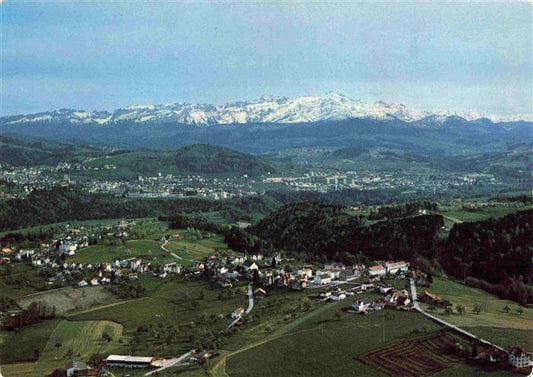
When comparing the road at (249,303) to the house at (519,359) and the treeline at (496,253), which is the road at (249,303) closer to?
the house at (519,359)

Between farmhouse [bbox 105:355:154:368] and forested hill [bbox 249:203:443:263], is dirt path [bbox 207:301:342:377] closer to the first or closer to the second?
farmhouse [bbox 105:355:154:368]

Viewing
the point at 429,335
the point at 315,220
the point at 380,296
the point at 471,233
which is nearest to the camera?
the point at 429,335

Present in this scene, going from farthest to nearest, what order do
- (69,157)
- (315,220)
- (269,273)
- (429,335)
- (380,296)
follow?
(69,157)
(315,220)
(269,273)
(380,296)
(429,335)

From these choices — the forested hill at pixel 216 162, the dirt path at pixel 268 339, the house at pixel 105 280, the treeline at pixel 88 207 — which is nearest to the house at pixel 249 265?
the house at pixel 105 280

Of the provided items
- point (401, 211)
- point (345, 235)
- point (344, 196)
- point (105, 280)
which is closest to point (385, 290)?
point (105, 280)

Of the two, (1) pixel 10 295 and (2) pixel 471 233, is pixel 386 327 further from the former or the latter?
(2) pixel 471 233

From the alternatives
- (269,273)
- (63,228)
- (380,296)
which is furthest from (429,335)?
(63,228)
